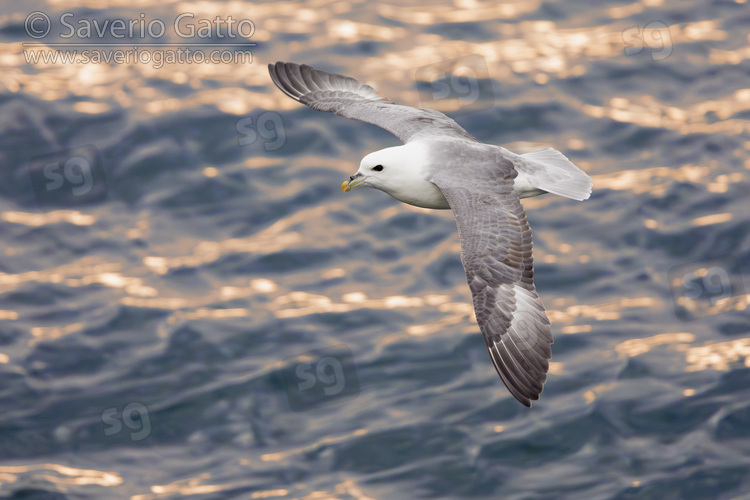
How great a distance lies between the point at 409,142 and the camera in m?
10.4

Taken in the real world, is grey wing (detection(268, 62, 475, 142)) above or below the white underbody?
above

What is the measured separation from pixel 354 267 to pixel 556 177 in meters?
6.54

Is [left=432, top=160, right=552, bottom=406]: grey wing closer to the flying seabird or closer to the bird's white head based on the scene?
the flying seabird

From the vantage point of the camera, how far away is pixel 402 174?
9758 mm

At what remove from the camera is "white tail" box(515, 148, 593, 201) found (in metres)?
9.99

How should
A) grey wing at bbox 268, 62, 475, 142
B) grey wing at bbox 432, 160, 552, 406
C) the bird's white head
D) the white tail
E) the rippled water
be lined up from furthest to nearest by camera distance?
the rippled water, grey wing at bbox 268, 62, 475, 142, the white tail, the bird's white head, grey wing at bbox 432, 160, 552, 406

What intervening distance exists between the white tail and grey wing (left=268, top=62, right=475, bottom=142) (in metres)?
0.81

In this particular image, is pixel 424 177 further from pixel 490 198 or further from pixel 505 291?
pixel 505 291

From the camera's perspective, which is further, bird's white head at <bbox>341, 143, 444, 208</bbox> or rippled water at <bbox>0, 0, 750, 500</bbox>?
rippled water at <bbox>0, 0, 750, 500</bbox>

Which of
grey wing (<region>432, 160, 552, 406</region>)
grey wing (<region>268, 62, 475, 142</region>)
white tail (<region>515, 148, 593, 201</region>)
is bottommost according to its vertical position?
grey wing (<region>432, 160, 552, 406</region>)

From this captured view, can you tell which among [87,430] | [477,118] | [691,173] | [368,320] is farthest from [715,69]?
[87,430]

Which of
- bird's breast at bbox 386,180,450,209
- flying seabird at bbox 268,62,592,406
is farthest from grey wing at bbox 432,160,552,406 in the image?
bird's breast at bbox 386,180,450,209

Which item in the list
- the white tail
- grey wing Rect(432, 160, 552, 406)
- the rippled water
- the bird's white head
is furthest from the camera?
the rippled water

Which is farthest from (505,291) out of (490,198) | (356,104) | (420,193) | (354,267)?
(354,267)
